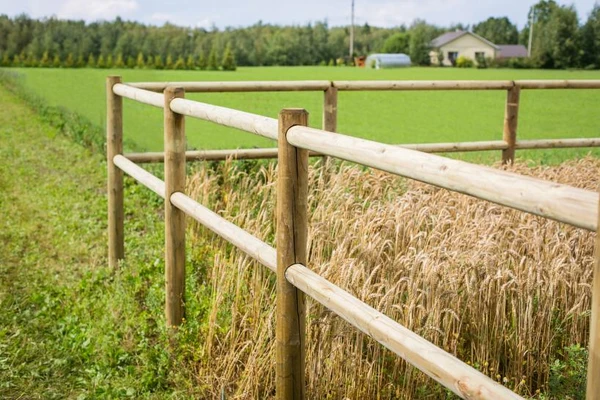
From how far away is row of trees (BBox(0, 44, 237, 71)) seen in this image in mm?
70625

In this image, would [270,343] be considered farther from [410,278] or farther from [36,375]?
[36,375]

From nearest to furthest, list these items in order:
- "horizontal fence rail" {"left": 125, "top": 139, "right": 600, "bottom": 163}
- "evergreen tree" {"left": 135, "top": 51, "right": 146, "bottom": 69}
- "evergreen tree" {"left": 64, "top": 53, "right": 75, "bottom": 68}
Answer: "horizontal fence rail" {"left": 125, "top": 139, "right": 600, "bottom": 163} < "evergreen tree" {"left": 64, "top": 53, "right": 75, "bottom": 68} < "evergreen tree" {"left": 135, "top": 51, "right": 146, "bottom": 69}

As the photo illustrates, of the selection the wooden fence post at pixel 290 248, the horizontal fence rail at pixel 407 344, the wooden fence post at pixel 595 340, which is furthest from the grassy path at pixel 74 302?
the wooden fence post at pixel 595 340

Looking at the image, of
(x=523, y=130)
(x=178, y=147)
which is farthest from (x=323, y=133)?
(x=523, y=130)

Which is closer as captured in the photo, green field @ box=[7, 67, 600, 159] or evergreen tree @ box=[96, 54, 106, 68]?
green field @ box=[7, 67, 600, 159]

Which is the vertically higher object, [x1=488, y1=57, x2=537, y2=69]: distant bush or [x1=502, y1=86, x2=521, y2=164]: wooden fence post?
[x1=488, y1=57, x2=537, y2=69]: distant bush

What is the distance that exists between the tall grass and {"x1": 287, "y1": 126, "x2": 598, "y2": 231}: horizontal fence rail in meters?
0.84

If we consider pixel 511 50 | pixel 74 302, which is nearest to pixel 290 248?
pixel 74 302

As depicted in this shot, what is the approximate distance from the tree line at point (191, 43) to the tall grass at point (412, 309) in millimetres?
54379

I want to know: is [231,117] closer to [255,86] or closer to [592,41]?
[255,86]

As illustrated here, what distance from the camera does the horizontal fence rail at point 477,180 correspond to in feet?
5.45

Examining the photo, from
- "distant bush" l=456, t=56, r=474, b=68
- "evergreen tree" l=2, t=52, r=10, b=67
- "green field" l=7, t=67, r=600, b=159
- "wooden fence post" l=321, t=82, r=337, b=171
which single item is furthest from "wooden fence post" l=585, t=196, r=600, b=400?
"evergreen tree" l=2, t=52, r=10, b=67

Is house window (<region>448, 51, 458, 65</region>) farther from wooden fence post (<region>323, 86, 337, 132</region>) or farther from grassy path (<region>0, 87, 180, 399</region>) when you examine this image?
wooden fence post (<region>323, 86, 337, 132</region>)

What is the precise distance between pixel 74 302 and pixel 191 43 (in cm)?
7640
